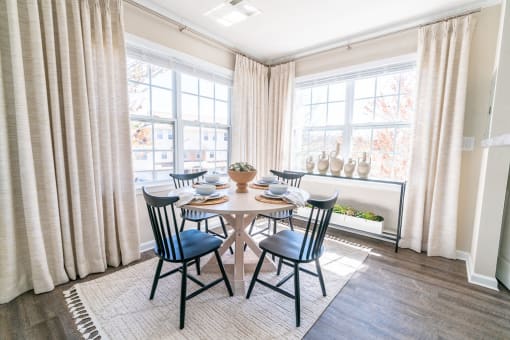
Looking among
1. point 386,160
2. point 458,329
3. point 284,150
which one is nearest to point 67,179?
point 284,150

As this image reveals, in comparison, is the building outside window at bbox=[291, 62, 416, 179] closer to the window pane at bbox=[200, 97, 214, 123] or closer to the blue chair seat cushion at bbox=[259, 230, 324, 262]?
the window pane at bbox=[200, 97, 214, 123]

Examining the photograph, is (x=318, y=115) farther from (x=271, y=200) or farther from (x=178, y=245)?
(x=178, y=245)

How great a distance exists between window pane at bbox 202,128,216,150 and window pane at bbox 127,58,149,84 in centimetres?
93

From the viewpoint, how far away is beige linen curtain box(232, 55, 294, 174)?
3326mm

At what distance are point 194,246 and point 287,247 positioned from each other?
2.22 ft

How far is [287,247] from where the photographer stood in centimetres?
163

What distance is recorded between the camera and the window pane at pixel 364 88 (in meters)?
2.98

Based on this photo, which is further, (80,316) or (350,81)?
(350,81)

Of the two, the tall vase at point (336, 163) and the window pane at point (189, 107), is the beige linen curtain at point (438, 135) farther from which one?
the window pane at point (189, 107)

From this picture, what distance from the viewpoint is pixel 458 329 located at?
145 cm

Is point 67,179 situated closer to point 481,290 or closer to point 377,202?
point 377,202

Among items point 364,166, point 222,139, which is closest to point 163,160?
point 222,139

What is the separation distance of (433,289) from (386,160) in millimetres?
1549

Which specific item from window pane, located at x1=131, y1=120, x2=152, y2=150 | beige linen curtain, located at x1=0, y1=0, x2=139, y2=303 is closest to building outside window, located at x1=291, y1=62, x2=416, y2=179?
window pane, located at x1=131, y1=120, x2=152, y2=150
